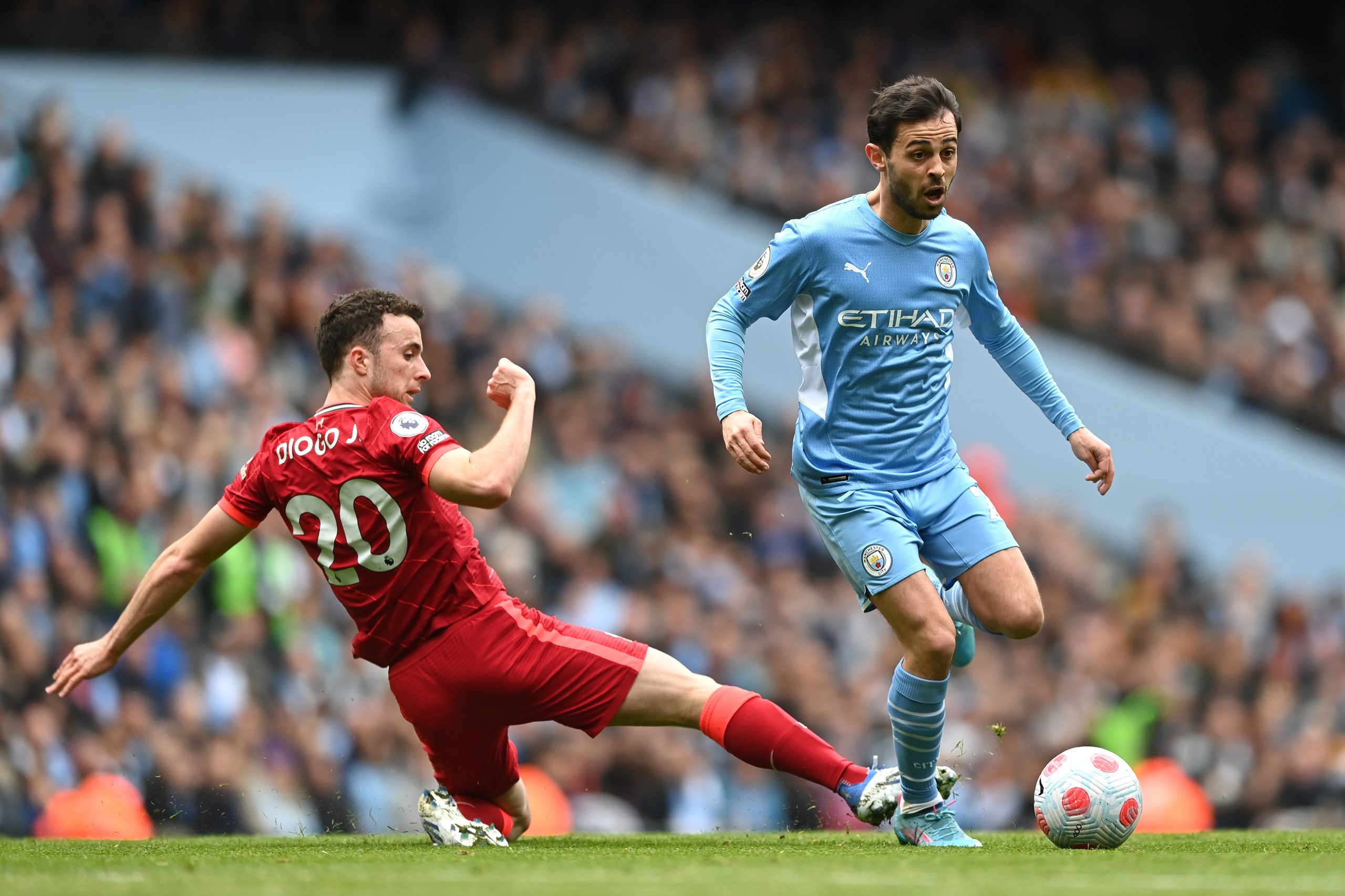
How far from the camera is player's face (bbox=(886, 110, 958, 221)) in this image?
20.2 ft

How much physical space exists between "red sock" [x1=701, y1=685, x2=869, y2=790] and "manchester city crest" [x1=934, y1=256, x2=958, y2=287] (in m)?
1.66

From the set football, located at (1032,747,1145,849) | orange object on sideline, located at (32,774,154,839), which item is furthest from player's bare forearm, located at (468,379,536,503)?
orange object on sideline, located at (32,774,154,839)

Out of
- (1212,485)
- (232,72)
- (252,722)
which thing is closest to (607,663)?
(252,722)

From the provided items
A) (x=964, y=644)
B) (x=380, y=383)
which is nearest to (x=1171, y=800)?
(x=964, y=644)

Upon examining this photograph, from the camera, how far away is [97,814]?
30.3ft

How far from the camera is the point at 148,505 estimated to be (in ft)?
38.9

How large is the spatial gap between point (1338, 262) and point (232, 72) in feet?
36.6

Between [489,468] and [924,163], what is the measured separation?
1.92 m

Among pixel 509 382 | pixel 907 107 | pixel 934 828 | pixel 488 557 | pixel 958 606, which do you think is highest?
pixel 907 107

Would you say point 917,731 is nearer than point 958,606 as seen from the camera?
Yes

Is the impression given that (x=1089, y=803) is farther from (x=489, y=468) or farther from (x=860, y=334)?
(x=489, y=468)

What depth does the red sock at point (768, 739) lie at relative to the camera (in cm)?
605

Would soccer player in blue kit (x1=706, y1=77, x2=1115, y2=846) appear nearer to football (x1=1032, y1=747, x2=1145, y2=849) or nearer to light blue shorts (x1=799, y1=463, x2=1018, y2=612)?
light blue shorts (x1=799, y1=463, x2=1018, y2=612)

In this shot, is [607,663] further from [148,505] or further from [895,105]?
[148,505]
